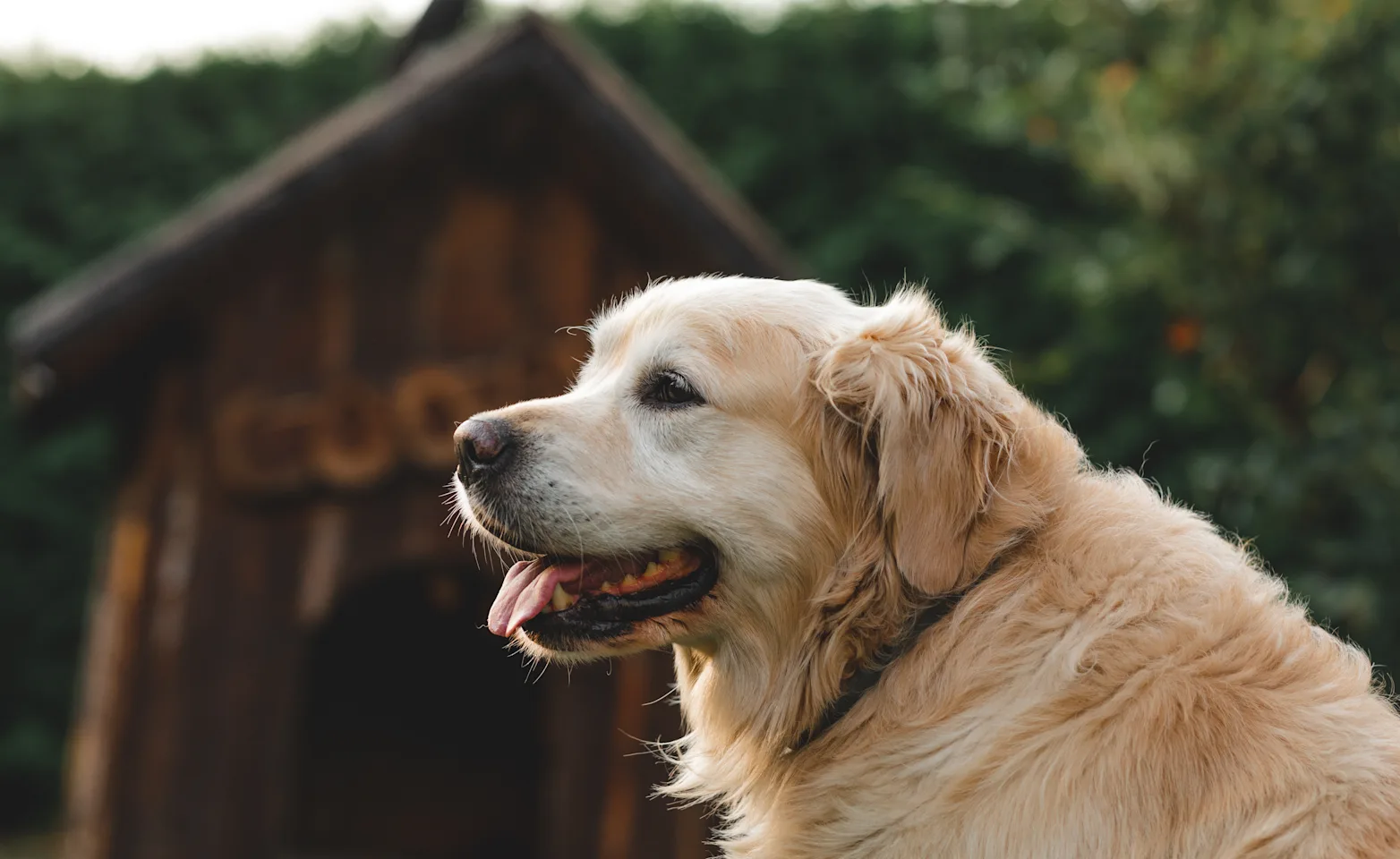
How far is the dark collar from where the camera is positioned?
2646 millimetres

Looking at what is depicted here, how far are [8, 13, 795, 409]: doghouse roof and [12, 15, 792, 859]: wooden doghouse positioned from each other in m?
0.01

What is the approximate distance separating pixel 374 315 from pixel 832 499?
161 inches

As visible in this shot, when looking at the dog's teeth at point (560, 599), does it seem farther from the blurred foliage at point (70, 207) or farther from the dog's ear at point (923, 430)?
the blurred foliage at point (70, 207)

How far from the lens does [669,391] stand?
298cm

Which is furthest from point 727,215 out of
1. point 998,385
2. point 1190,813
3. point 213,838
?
point 1190,813

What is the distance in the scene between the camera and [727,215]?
5.93 m

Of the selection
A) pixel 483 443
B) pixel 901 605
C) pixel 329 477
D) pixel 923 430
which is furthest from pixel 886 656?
pixel 329 477

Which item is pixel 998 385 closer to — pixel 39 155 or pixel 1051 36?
pixel 1051 36

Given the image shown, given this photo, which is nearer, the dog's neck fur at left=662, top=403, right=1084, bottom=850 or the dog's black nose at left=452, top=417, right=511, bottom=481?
the dog's neck fur at left=662, top=403, right=1084, bottom=850

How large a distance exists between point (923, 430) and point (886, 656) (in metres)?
0.46

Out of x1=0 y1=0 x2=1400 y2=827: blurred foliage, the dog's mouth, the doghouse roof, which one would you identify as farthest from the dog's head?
the doghouse roof

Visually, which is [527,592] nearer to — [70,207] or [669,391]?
[669,391]

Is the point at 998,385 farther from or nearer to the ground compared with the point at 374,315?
nearer to the ground

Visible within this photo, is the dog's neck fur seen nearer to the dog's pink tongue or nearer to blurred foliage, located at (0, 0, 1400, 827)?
the dog's pink tongue
